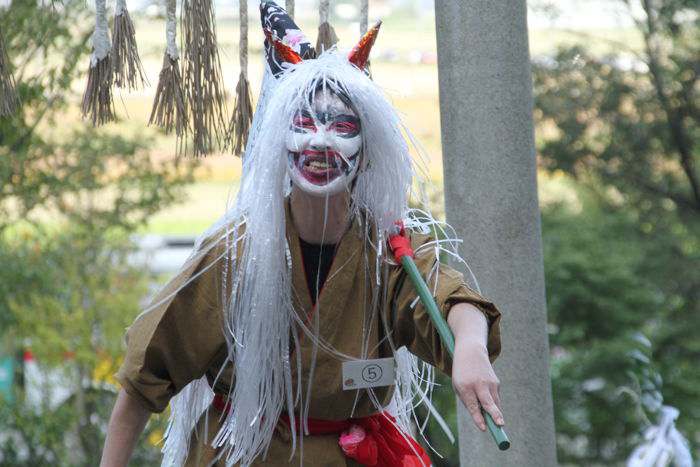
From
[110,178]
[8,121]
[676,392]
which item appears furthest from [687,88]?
[8,121]

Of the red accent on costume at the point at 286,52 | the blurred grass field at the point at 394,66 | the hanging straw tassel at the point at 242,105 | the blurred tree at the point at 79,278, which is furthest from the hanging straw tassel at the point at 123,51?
the blurred tree at the point at 79,278

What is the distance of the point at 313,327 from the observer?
2.48m

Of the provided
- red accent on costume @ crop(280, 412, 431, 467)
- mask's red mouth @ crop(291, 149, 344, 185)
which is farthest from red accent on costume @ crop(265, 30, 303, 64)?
red accent on costume @ crop(280, 412, 431, 467)

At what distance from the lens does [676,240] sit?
8438 millimetres

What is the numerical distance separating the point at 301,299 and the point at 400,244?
254 mm

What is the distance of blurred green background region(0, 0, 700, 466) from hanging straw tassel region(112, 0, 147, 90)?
315 centimetres

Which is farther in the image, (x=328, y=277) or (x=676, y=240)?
(x=676, y=240)

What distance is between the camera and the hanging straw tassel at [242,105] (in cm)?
293

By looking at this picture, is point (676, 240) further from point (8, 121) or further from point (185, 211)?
point (185, 211)

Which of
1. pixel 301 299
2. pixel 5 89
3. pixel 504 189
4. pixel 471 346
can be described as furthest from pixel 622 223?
pixel 471 346

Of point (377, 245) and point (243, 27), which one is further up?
point (243, 27)

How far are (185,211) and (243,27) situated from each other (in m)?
15.3

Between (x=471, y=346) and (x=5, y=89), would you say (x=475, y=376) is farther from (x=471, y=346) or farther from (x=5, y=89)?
(x=5, y=89)

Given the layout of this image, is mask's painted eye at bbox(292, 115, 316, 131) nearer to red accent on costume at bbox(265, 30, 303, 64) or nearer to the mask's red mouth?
the mask's red mouth
